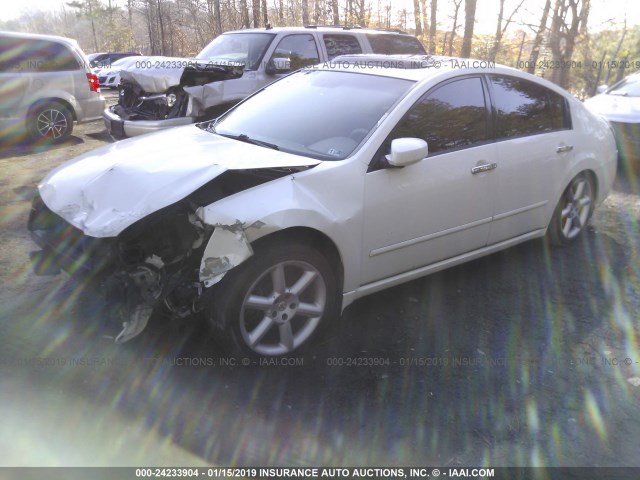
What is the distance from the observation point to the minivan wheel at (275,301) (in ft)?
9.41

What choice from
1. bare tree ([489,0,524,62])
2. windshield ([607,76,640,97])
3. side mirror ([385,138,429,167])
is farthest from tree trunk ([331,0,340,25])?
side mirror ([385,138,429,167])

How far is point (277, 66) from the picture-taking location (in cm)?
748

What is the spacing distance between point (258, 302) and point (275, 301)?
0.35 ft

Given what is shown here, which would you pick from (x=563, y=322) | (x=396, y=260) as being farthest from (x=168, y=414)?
(x=563, y=322)

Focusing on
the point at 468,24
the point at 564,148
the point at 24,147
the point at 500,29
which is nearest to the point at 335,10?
the point at 500,29

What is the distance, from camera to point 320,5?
23.2m

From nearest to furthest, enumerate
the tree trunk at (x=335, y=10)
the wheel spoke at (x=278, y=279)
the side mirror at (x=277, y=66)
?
1. the wheel spoke at (x=278, y=279)
2. the side mirror at (x=277, y=66)
3. the tree trunk at (x=335, y=10)


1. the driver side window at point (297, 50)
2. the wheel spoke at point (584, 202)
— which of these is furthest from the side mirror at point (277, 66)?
the wheel spoke at point (584, 202)

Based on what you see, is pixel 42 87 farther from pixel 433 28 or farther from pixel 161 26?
pixel 161 26

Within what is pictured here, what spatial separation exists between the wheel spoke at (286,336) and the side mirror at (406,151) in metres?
1.17

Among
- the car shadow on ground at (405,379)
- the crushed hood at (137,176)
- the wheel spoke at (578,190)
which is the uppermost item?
the crushed hood at (137,176)

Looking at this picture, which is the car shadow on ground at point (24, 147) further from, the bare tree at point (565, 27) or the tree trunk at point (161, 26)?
the tree trunk at point (161, 26)

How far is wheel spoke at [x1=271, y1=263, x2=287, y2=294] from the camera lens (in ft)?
9.83

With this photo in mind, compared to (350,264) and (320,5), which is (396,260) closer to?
(350,264)
